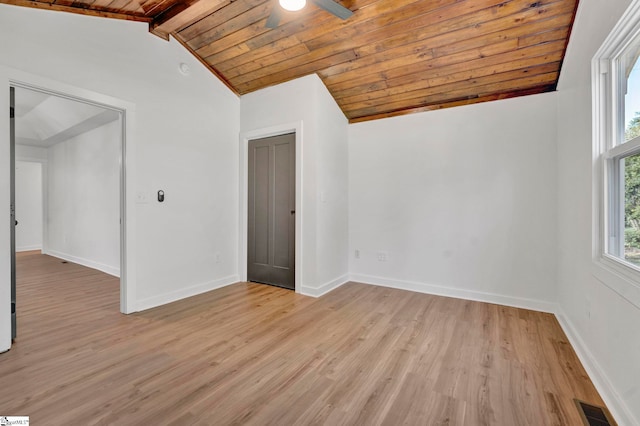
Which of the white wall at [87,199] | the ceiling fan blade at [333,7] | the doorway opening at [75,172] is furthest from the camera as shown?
the white wall at [87,199]

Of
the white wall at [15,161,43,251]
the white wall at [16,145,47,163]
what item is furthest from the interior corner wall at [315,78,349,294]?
the white wall at [15,161,43,251]

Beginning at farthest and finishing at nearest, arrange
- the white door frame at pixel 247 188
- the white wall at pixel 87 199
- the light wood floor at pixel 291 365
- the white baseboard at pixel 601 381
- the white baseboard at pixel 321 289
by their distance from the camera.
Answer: the white wall at pixel 87 199 < the white door frame at pixel 247 188 < the white baseboard at pixel 321 289 < the light wood floor at pixel 291 365 < the white baseboard at pixel 601 381

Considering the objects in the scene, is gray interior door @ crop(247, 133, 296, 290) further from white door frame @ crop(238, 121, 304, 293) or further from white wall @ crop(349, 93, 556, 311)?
white wall @ crop(349, 93, 556, 311)

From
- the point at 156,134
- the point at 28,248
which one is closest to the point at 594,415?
the point at 156,134

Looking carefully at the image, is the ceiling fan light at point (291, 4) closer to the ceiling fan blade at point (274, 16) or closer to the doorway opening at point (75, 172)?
the ceiling fan blade at point (274, 16)

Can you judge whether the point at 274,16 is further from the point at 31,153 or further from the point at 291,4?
the point at 31,153

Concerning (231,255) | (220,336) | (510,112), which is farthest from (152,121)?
(510,112)

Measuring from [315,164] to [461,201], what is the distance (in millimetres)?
1815

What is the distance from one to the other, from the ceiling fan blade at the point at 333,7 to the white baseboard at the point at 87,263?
15.3 feet

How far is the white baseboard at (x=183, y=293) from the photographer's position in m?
2.97

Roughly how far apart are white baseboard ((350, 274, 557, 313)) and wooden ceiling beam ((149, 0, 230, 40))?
3.59 meters

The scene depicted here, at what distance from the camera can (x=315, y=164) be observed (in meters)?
3.45

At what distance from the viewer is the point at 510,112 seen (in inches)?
120

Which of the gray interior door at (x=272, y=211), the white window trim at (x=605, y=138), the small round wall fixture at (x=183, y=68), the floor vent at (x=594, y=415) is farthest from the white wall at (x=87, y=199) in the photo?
the floor vent at (x=594, y=415)
